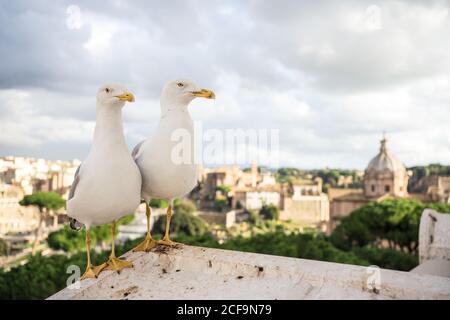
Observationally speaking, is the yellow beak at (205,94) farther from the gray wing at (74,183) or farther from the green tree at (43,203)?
the green tree at (43,203)

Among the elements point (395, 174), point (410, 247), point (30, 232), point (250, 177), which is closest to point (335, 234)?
point (410, 247)

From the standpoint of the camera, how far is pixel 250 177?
181 feet

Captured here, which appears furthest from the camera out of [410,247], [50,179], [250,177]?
[250,177]

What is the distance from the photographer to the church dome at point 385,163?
116 feet

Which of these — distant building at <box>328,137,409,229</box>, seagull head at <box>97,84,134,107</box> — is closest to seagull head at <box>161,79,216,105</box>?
seagull head at <box>97,84,134,107</box>

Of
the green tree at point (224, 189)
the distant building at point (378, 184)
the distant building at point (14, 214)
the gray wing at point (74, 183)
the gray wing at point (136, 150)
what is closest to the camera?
the gray wing at point (74, 183)

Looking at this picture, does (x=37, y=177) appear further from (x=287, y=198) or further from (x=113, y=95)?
(x=113, y=95)

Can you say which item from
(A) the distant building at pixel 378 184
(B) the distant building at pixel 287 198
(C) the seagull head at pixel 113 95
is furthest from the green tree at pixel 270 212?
(C) the seagull head at pixel 113 95

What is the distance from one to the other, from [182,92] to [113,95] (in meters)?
0.35

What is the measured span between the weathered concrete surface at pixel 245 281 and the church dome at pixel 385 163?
35804mm

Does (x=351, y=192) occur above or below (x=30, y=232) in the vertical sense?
above

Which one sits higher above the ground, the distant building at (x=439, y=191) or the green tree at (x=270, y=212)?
the distant building at (x=439, y=191)
